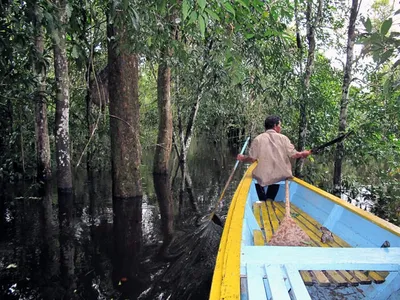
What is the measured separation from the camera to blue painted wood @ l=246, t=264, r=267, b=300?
7.08ft

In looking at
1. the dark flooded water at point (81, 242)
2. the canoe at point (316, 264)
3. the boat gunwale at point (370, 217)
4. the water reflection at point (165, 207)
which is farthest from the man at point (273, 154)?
the water reflection at point (165, 207)

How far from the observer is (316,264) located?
2.43 meters

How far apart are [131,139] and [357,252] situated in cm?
657

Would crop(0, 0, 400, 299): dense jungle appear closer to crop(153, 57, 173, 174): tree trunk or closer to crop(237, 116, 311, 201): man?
crop(153, 57, 173, 174): tree trunk

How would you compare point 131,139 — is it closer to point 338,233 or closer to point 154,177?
point 154,177

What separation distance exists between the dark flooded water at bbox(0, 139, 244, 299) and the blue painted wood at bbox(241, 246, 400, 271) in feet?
6.65

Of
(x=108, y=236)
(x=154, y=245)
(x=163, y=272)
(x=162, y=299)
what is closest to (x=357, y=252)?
(x=162, y=299)

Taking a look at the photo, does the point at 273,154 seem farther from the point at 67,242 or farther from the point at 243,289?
the point at 67,242

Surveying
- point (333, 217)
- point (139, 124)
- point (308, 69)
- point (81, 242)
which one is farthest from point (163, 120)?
point (333, 217)

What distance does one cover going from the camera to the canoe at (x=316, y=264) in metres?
2.23

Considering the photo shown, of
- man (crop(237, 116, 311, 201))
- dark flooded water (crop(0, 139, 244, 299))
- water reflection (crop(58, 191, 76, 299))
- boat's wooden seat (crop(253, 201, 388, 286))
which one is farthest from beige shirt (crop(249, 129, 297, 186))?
water reflection (crop(58, 191, 76, 299))

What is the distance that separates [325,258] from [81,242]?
183 inches

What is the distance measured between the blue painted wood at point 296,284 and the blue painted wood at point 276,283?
0.18 feet

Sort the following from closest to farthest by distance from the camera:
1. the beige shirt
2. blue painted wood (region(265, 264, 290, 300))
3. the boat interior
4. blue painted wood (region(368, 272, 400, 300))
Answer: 1. blue painted wood (region(265, 264, 290, 300))
2. the boat interior
3. blue painted wood (region(368, 272, 400, 300))
4. the beige shirt
